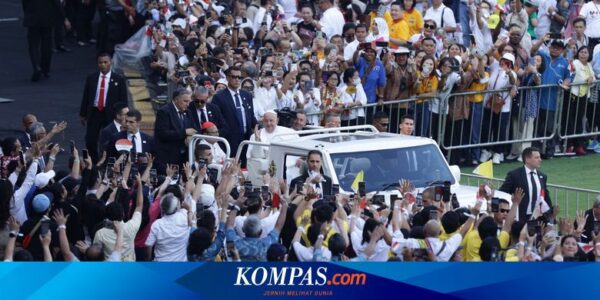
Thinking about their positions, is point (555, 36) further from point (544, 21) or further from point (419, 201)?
point (419, 201)

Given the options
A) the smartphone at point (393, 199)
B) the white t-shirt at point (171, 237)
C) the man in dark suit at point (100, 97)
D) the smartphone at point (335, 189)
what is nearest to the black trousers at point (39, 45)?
the man in dark suit at point (100, 97)

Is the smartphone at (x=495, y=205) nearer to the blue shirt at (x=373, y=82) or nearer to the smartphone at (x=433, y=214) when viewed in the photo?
the smartphone at (x=433, y=214)

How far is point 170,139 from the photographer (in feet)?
61.9

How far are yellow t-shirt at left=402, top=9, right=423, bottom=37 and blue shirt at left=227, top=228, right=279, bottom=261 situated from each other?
1111 centimetres

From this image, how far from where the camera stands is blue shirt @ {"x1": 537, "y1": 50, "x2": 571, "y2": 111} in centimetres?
2305

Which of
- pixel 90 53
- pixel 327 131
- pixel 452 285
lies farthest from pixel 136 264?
pixel 90 53

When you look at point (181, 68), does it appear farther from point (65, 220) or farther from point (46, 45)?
point (65, 220)

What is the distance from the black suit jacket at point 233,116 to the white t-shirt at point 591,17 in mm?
8170

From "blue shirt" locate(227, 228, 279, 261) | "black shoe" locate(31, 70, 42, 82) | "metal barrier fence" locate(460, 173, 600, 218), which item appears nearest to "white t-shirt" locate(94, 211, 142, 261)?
"blue shirt" locate(227, 228, 279, 261)

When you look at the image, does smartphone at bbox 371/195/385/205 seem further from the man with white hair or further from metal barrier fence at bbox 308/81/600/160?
metal barrier fence at bbox 308/81/600/160

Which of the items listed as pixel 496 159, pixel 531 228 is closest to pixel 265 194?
pixel 531 228

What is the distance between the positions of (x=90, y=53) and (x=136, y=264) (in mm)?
18033

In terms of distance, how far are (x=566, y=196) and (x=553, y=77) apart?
443 centimetres

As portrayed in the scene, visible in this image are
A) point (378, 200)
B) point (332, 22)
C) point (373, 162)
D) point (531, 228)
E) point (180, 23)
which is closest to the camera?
point (531, 228)
